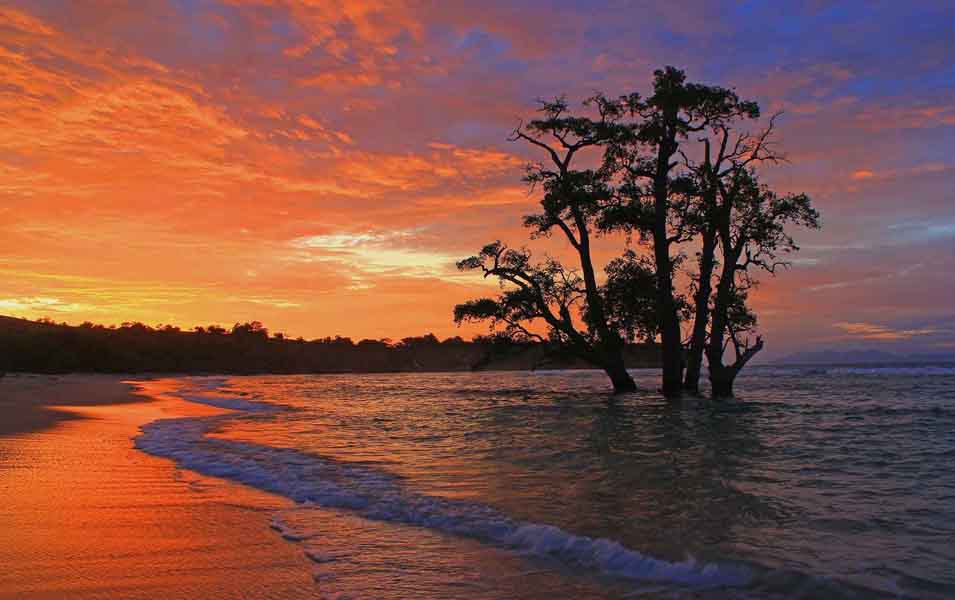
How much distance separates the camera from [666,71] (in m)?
27.8

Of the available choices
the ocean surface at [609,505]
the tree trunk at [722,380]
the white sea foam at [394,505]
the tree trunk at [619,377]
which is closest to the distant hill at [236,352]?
the tree trunk at [619,377]

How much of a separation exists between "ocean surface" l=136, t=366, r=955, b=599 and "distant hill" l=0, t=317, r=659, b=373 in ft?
56.3

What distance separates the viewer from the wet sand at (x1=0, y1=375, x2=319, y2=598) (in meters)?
4.56

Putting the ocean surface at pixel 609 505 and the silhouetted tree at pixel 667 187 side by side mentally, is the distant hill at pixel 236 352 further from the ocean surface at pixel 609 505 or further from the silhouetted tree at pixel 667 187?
the ocean surface at pixel 609 505

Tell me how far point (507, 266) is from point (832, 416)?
1555cm

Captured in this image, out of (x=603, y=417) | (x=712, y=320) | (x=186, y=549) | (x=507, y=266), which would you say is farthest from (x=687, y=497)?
(x=507, y=266)

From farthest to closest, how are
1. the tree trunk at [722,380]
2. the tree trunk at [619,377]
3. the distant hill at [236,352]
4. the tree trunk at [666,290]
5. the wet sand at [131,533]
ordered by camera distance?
the distant hill at [236,352], the tree trunk at [619,377], the tree trunk at [666,290], the tree trunk at [722,380], the wet sand at [131,533]

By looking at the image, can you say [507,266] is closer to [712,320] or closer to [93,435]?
[712,320]

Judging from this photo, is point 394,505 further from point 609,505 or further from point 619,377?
point 619,377

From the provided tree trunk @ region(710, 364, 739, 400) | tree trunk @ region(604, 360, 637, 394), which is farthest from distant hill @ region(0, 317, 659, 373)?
tree trunk @ region(710, 364, 739, 400)

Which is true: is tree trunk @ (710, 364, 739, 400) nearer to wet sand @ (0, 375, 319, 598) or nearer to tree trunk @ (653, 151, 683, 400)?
tree trunk @ (653, 151, 683, 400)

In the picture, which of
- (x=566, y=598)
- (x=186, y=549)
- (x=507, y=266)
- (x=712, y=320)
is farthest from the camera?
(x=507, y=266)

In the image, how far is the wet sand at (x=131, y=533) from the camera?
4.56 m

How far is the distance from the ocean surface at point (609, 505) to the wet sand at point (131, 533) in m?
0.41
